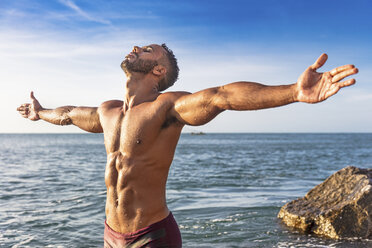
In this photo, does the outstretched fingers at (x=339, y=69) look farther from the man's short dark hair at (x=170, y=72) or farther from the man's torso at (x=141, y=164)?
the man's short dark hair at (x=170, y=72)

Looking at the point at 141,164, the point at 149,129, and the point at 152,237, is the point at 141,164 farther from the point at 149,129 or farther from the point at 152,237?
the point at 152,237

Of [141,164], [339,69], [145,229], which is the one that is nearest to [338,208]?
[145,229]

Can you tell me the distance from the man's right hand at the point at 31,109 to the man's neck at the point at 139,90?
172 cm

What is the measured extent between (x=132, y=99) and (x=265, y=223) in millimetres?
6281

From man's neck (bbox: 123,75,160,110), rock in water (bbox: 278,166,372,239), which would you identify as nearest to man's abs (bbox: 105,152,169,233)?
man's neck (bbox: 123,75,160,110)

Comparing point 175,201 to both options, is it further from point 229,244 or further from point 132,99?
point 132,99

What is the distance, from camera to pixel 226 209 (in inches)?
414

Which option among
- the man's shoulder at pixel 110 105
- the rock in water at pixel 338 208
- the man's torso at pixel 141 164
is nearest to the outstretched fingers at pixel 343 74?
the man's torso at pixel 141 164

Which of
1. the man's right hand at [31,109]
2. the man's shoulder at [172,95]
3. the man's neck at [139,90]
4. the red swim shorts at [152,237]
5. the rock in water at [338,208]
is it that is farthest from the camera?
the rock in water at [338,208]

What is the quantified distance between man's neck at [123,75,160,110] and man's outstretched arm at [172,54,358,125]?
43cm

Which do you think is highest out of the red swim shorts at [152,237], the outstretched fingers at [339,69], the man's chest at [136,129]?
Result: the outstretched fingers at [339,69]

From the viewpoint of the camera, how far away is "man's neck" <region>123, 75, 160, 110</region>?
330 cm

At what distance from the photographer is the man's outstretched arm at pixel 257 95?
2.39 metres

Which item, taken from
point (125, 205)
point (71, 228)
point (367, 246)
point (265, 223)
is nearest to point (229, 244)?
point (265, 223)
